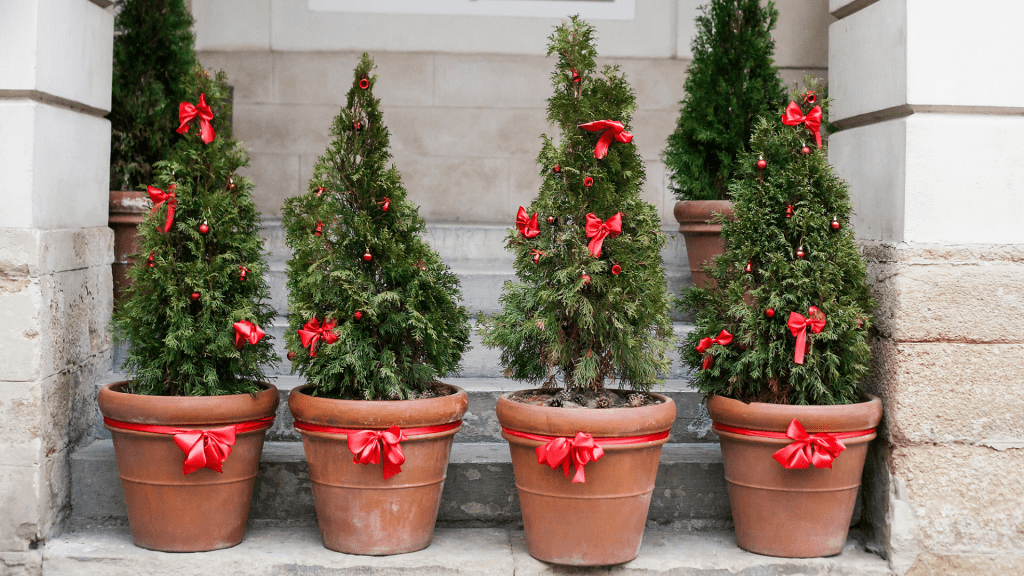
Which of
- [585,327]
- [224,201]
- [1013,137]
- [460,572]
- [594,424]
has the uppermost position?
[1013,137]

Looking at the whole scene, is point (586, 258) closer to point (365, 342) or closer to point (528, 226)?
point (528, 226)

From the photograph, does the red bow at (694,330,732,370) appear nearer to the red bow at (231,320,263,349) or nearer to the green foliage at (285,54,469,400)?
the green foliage at (285,54,469,400)

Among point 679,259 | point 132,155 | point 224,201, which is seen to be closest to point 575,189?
point 224,201

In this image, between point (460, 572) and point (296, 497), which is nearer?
point (460, 572)

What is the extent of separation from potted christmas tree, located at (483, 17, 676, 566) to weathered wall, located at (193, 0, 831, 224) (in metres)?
2.65

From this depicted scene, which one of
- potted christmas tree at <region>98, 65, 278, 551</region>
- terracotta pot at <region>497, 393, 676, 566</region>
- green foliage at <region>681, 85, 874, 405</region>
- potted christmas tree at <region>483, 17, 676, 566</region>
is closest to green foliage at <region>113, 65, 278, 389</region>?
potted christmas tree at <region>98, 65, 278, 551</region>

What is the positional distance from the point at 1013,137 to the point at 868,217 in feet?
1.83

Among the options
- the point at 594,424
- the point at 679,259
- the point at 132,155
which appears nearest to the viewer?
the point at 594,424

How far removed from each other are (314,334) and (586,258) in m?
0.95

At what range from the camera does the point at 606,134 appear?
113 inches

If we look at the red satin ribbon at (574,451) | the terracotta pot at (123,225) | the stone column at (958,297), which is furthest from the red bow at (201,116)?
the stone column at (958,297)

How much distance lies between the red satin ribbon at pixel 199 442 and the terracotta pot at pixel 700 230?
7.44ft

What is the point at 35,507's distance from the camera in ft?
9.73

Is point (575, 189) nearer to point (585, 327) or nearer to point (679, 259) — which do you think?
point (585, 327)
